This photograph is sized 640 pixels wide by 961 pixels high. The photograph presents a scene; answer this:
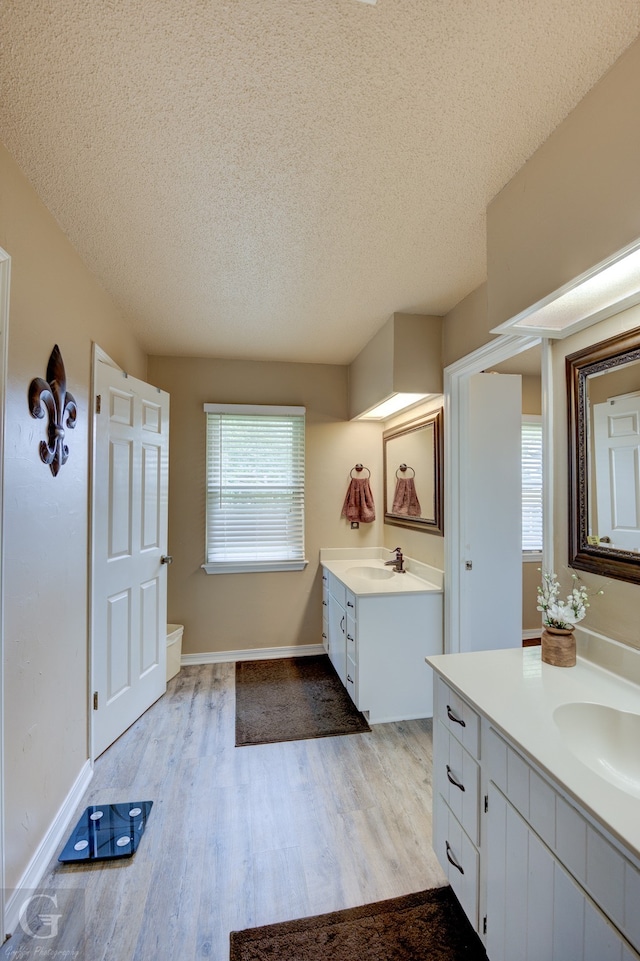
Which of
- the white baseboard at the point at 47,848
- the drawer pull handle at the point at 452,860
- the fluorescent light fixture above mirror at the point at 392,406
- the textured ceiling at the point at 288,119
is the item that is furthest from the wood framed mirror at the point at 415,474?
the white baseboard at the point at 47,848

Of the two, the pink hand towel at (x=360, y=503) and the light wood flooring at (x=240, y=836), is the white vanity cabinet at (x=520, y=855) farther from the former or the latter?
the pink hand towel at (x=360, y=503)

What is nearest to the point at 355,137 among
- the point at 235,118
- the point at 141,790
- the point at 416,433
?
the point at 235,118

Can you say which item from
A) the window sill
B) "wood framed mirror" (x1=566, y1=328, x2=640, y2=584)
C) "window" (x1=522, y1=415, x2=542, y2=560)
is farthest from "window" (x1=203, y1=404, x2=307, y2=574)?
"wood framed mirror" (x1=566, y1=328, x2=640, y2=584)

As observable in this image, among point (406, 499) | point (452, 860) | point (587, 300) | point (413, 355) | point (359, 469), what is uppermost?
point (413, 355)

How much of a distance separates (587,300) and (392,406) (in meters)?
1.84

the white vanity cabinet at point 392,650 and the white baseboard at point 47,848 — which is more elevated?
the white vanity cabinet at point 392,650

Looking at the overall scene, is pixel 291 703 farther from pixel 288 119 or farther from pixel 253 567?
pixel 288 119

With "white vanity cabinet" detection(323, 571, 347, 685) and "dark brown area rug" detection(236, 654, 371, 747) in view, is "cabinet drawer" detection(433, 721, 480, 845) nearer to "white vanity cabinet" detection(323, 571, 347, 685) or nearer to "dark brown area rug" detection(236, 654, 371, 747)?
"dark brown area rug" detection(236, 654, 371, 747)

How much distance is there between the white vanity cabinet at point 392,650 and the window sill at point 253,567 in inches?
38.9

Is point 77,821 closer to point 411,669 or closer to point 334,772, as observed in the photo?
point 334,772

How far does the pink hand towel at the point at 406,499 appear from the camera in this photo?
3.05m

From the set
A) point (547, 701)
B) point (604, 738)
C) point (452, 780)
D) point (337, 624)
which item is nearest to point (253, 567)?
point (337, 624)

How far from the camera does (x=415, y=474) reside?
3053 mm

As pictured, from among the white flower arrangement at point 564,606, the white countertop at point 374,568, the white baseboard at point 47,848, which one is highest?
the white flower arrangement at point 564,606
